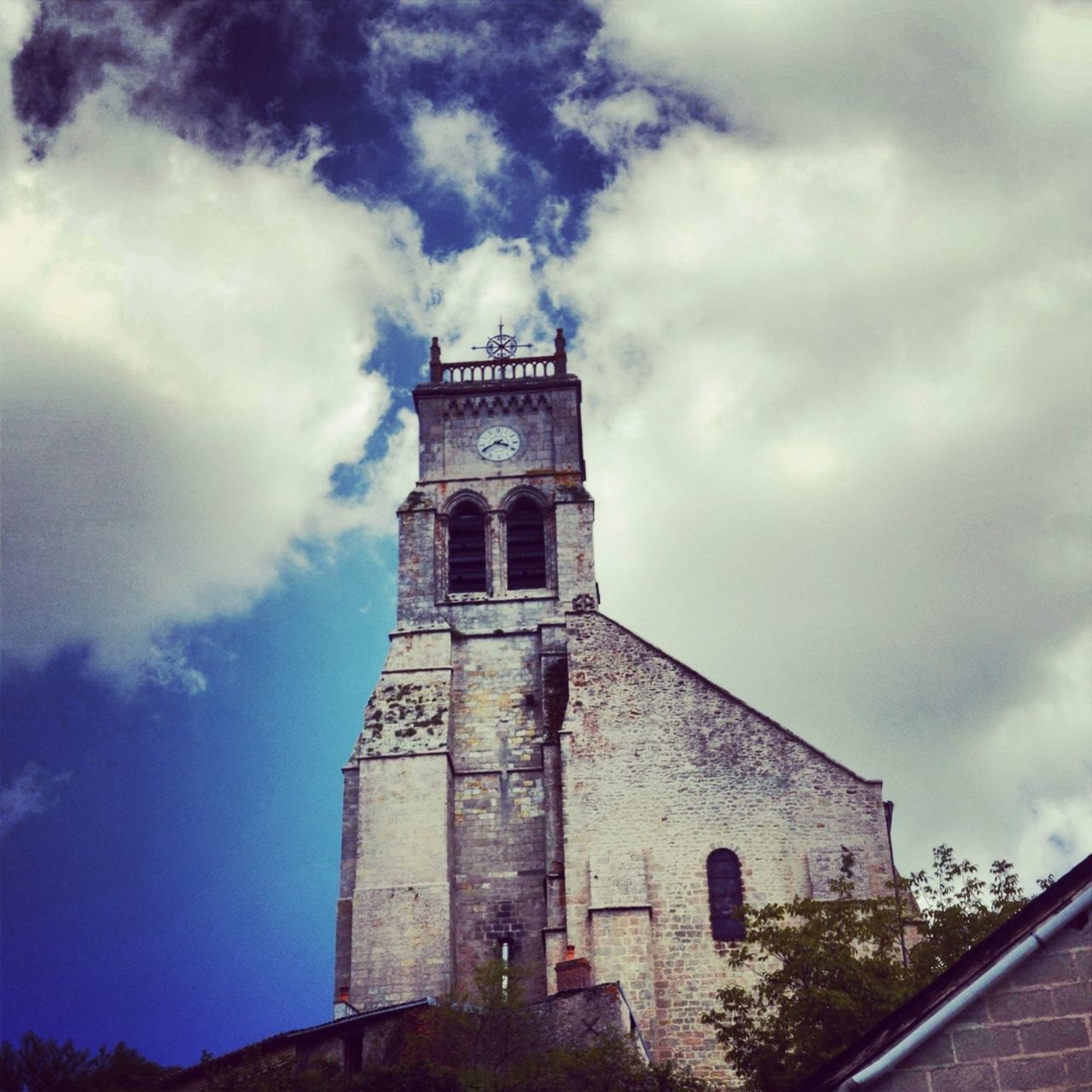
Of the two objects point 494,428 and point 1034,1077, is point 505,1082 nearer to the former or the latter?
point 1034,1077

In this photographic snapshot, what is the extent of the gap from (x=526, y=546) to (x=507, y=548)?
1.64 ft

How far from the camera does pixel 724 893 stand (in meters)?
27.2

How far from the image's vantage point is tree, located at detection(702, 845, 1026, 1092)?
19.5 meters

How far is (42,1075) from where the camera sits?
23375 millimetres

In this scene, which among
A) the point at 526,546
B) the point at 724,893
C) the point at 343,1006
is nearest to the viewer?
the point at 343,1006

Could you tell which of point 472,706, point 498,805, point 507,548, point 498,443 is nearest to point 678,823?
point 498,805

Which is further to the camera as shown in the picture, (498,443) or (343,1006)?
(498,443)

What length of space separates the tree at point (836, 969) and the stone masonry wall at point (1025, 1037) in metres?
12.1

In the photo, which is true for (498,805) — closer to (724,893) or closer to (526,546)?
(724,893)

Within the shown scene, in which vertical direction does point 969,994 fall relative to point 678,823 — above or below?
below

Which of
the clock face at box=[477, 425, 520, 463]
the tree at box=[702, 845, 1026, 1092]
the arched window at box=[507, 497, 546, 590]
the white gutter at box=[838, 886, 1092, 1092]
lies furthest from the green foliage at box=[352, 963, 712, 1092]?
the clock face at box=[477, 425, 520, 463]

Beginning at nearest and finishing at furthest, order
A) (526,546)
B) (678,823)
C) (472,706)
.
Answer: (678,823) → (472,706) → (526,546)

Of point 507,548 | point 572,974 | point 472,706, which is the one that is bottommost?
point 572,974

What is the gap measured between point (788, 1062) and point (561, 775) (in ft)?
33.9
